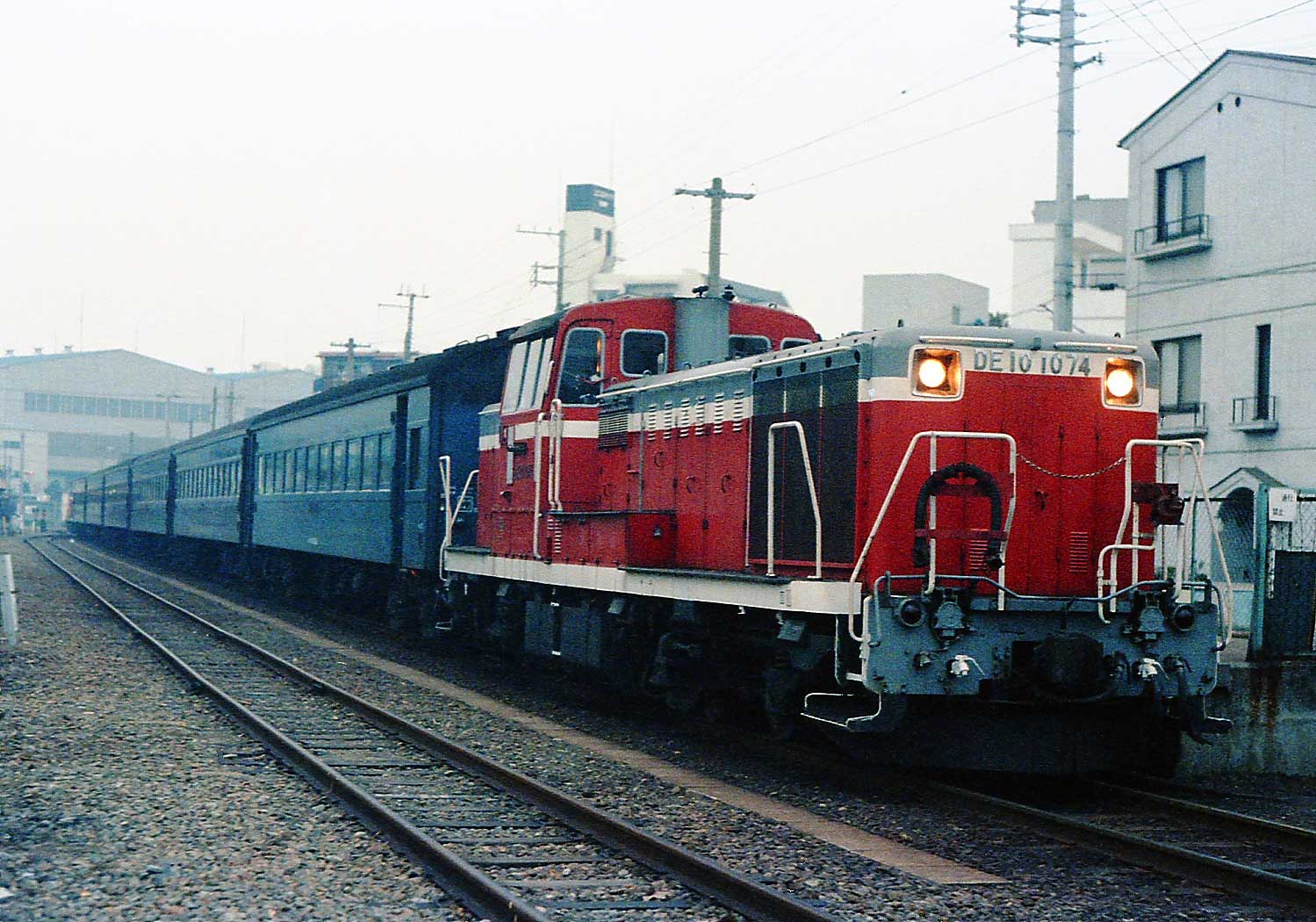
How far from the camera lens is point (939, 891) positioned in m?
6.24

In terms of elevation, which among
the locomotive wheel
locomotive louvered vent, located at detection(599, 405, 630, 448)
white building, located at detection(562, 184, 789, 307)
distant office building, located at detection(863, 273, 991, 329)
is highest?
white building, located at detection(562, 184, 789, 307)

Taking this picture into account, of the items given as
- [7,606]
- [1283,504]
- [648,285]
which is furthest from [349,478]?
[648,285]

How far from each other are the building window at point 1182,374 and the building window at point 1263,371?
117 cm

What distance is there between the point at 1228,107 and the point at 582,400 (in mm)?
16385

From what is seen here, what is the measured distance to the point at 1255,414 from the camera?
23.5m

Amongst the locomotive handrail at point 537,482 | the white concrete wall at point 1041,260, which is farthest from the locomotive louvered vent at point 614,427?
the white concrete wall at point 1041,260

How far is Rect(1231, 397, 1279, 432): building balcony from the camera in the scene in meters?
23.0

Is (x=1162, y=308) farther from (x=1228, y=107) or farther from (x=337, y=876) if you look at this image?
(x=337, y=876)

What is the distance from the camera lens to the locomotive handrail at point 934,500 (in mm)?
8188

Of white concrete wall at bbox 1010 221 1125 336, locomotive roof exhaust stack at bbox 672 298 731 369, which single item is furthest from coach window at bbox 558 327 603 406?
white concrete wall at bbox 1010 221 1125 336

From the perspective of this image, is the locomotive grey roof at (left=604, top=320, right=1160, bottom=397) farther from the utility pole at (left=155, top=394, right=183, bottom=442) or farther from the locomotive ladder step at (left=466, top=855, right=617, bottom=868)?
the utility pole at (left=155, top=394, right=183, bottom=442)

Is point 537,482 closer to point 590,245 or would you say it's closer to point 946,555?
point 946,555

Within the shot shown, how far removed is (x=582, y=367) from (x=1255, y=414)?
15.1 metres

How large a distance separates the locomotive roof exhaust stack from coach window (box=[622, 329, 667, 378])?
0.50ft
